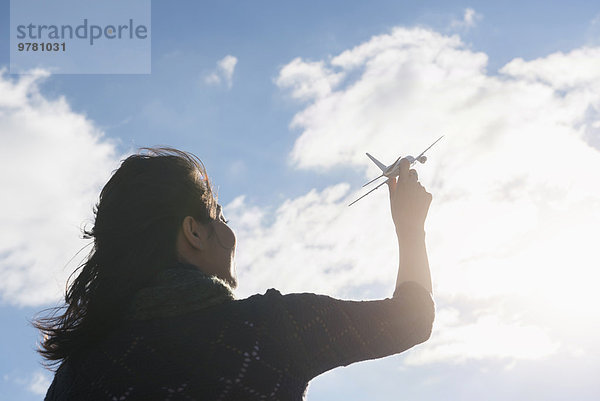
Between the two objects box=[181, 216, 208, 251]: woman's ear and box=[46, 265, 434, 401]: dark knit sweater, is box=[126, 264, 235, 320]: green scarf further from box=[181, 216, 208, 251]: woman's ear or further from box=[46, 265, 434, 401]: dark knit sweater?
box=[181, 216, 208, 251]: woman's ear

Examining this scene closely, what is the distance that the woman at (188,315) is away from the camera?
382 cm

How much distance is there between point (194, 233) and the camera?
4.70 m

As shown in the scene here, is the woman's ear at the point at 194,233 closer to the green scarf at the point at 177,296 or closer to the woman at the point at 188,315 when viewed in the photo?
the woman at the point at 188,315

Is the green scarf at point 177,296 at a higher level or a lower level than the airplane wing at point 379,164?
lower

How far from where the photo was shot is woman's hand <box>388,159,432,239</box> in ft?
16.1

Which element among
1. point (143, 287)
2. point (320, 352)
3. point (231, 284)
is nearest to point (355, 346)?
point (320, 352)

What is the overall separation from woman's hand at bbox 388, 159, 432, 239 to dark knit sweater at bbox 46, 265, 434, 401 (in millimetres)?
889

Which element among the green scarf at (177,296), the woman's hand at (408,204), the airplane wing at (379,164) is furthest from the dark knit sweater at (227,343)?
the airplane wing at (379,164)

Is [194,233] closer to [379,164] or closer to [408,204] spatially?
[408,204]

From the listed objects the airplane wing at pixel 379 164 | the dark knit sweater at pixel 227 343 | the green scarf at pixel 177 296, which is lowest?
the dark knit sweater at pixel 227 343

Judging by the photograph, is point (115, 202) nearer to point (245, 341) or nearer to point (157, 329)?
point (157, 329)

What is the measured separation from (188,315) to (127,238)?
96cm

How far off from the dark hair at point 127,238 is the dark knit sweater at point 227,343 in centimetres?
25

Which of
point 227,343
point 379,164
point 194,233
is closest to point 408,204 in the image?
point 194,233
